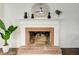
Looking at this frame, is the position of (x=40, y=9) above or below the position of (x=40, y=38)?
above

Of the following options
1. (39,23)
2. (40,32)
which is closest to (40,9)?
(39,23)

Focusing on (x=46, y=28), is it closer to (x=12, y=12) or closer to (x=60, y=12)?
(x=60, y=12)

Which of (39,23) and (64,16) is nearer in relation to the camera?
(39,23)

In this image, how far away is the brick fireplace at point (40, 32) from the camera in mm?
3796

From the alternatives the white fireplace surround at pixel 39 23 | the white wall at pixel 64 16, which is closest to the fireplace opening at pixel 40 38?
the white fireplace surround at pixel 39 23

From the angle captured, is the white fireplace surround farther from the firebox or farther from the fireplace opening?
the fireplace opening

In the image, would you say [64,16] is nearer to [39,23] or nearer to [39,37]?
[39,23]

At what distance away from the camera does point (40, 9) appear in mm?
4086

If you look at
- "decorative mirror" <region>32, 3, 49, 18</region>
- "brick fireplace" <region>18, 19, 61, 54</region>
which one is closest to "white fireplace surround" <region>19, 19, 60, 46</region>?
"brick fireplace" <region>18, 19, 61, 54</region>

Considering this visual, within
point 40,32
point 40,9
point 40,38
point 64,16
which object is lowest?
point 40,38

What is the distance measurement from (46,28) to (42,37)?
35 centimetres

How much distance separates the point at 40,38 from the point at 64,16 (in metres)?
0.88

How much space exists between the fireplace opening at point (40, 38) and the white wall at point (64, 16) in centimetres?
40

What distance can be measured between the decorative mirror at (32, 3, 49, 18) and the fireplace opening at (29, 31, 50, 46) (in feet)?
1.62
